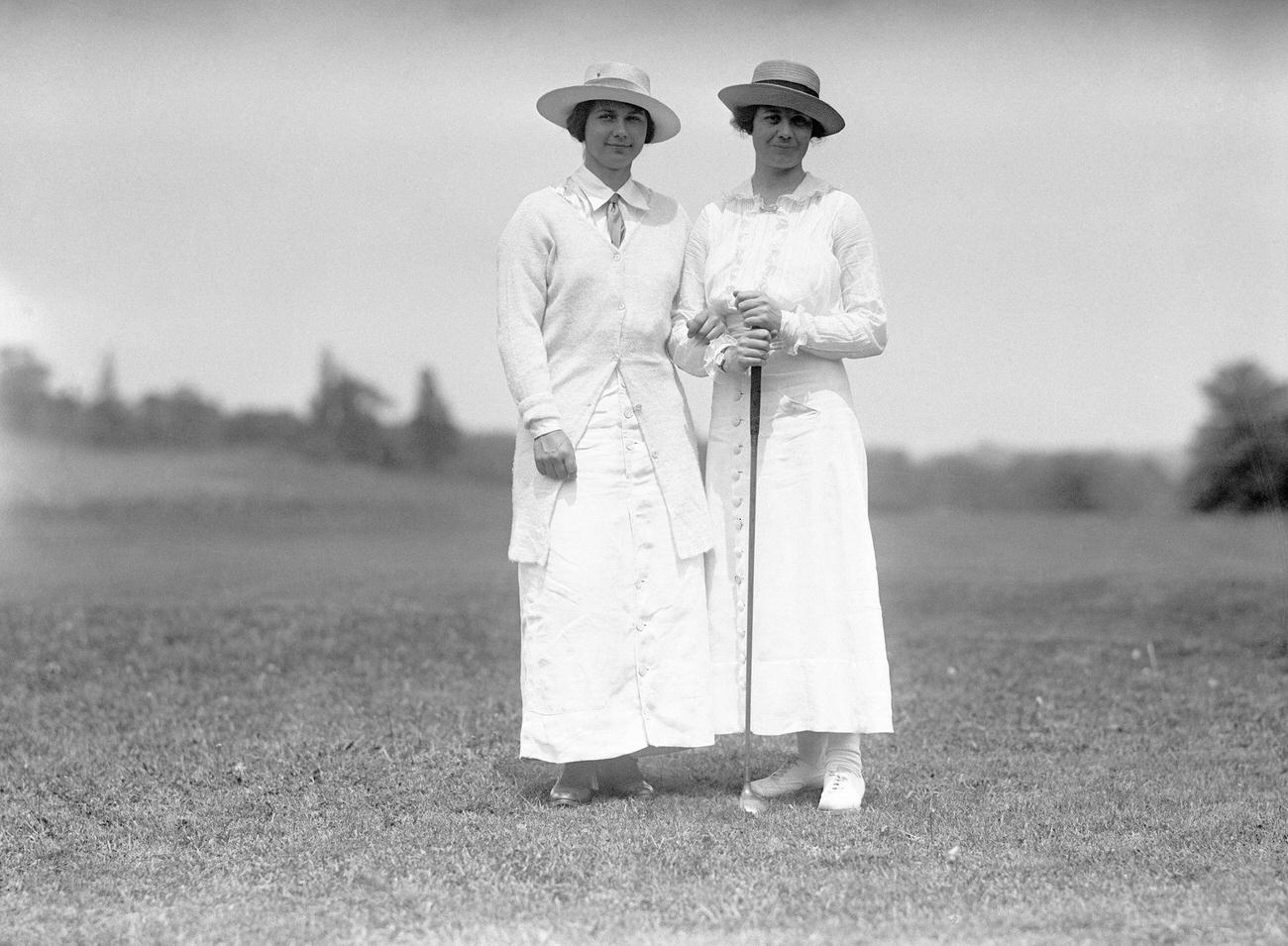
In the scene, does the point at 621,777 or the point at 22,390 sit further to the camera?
the point at 22,390

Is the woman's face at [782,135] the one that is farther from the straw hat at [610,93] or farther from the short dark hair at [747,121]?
the straw hat at [610,93]

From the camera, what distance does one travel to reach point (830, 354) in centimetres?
497

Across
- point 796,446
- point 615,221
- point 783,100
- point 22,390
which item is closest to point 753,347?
point 796,446

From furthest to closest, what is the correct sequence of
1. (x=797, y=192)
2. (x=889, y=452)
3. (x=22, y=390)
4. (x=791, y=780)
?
1. (x=22, y=390)
2. (x=889, y=452)
3. (x=791, y=780)
4. (x=797, y=192)

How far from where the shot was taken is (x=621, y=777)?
528cm

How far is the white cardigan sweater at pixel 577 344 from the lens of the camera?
4922 millimetres

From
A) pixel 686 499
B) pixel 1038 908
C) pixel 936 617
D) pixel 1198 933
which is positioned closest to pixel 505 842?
pixel 686 499

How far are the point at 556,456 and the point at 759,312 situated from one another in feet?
2.51

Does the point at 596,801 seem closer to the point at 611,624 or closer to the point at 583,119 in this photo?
the point at 611,624

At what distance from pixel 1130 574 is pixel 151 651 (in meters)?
8.46

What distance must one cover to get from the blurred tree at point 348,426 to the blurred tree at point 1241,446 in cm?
1099

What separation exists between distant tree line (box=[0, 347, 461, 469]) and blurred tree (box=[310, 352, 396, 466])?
1cm

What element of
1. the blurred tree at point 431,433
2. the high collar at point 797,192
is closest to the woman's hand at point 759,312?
the high collar at point 797,192

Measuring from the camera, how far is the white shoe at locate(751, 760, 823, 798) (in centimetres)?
515
